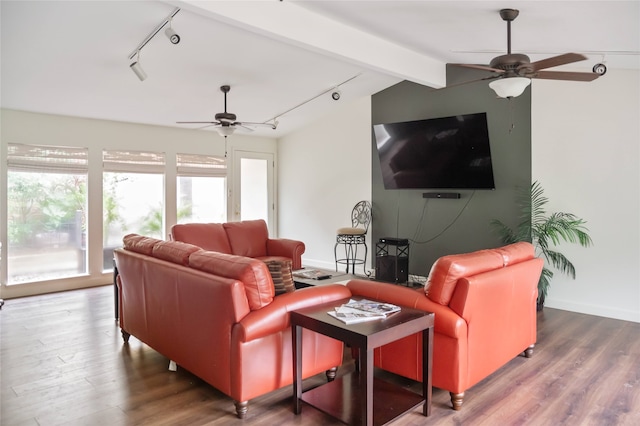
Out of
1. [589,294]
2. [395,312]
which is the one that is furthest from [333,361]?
[589,294]

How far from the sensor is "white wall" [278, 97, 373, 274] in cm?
698

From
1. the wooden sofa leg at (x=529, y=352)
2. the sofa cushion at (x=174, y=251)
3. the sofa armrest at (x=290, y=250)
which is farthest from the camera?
the sofa armrest at (x=290, y=250)

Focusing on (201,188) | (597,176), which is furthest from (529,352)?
(201,188)

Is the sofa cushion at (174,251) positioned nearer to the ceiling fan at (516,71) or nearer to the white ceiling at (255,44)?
the white ceiling at (255,44)

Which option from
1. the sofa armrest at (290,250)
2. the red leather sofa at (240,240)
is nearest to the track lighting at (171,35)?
the red leather sofa at (240,240)

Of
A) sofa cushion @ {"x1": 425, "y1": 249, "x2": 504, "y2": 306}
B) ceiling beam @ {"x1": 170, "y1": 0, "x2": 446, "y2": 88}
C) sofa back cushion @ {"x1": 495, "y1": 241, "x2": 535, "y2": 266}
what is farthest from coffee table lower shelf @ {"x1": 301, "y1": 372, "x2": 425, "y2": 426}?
ceiling beam @ {"x1": 170, "y1": 0, "x2": 446, "y2": 88}

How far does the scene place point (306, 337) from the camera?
277cm

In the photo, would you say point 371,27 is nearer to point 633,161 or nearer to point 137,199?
point 633,161

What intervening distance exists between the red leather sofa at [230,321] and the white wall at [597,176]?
10.9 feet

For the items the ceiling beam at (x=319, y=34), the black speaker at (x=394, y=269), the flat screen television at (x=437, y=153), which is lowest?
the black speaker at (x=394, y=269)

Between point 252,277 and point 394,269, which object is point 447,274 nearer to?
point 252,277

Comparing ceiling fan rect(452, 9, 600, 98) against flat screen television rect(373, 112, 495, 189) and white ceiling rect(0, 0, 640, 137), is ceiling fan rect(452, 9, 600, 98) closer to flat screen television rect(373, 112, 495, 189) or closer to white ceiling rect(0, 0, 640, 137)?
white ceiling rect(0, 0, 640, 137)

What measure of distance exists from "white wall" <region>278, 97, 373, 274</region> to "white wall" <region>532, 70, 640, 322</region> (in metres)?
2.64

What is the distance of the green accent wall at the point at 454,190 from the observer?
531cm
